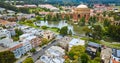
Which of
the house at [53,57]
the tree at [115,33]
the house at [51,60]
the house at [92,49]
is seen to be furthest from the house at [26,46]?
the tree at [115,33]

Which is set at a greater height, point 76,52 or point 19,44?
point 19,44

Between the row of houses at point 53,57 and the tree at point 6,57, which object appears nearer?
the tree at point 6,57

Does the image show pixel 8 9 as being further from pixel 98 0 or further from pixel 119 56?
pixel 98 0

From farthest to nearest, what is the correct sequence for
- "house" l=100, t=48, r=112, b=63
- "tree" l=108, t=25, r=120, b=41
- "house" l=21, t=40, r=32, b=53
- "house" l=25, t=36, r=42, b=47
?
"tree" l=108, t=25, r=120, b=41 < "house" l=25, t=36, r=42, b=47 < "house" l=21, t=40, r=32, b=53 < "house" l=100, t=48, r=112, b=63

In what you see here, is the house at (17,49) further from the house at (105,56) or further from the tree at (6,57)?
the house at (105,56)

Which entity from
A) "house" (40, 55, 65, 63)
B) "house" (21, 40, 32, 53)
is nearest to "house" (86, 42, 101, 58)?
"house" (40, 55, 65, 63)

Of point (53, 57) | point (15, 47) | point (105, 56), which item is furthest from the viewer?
point (15, 47)

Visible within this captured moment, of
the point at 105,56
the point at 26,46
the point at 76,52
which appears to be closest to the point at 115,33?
the point at 105,56

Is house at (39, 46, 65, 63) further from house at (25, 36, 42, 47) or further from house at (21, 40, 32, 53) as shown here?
house at (25, 36, 42, 47)

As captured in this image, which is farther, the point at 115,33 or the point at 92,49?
the point at 115,33

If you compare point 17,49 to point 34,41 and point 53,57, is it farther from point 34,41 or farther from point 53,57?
point 53,57

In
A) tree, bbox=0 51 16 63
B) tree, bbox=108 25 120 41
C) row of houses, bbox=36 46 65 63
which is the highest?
tree, bbox=0 51 16 63
